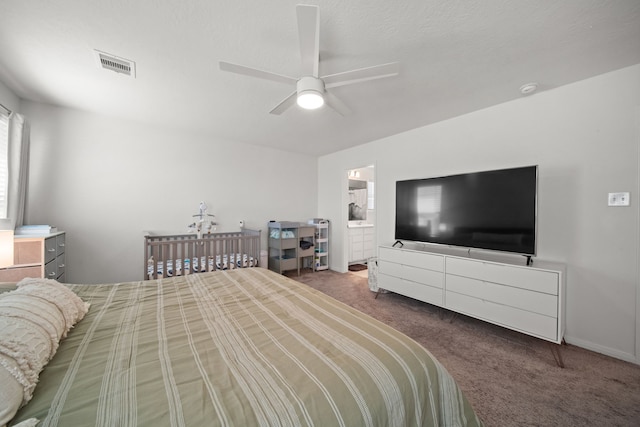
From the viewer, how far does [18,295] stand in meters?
1.02

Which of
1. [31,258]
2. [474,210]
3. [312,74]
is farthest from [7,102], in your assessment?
[474,210]

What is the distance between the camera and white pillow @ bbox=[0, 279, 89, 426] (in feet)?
2.12

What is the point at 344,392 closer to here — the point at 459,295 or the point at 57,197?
the point at 459,295

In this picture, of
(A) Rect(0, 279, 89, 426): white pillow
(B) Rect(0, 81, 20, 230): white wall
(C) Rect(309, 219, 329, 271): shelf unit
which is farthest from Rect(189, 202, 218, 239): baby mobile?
(A) Rect(0, 279, 89, 426): white pillow

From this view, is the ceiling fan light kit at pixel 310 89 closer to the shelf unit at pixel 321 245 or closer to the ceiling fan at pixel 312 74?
the ceiling fan at pixel 312 74

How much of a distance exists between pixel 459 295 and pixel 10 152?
15.3ft

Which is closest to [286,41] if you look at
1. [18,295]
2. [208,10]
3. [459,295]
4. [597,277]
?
[208,10]

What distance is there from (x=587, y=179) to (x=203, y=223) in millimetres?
4608

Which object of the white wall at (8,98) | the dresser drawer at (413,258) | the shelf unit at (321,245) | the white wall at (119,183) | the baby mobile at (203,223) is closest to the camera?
the white wall at (8,98)

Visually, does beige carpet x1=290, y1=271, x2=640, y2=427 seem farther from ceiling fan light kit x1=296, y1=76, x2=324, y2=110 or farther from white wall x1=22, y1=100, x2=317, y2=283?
white wall x1=22, y1=100, x2=317, y2=283

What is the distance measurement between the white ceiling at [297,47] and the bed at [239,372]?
1.79 meters

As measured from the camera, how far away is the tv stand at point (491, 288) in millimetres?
1919

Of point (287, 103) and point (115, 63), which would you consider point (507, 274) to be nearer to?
point (287, 103)

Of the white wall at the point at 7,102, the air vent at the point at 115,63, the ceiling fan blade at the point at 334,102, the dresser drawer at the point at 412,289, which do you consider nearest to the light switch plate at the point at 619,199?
the dresser drawer at the point at 412,289
